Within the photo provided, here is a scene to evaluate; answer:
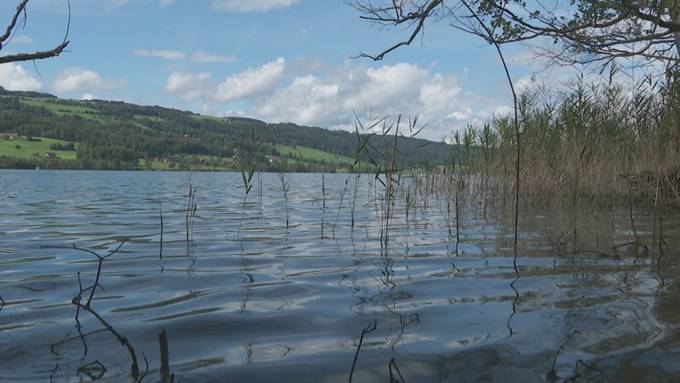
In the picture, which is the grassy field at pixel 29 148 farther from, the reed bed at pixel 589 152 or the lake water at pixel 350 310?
the lake water at pixel 350 310

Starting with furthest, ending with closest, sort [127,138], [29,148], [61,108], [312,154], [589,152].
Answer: [61,108]
[127,138]
[29,148]
[312,154]
[589,152]

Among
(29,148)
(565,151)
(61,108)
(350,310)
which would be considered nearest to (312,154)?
(29,148)

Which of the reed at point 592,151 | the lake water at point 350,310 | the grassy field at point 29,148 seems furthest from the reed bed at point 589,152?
the grassy field at point 29,148

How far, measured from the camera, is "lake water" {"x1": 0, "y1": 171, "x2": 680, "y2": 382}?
205 cm

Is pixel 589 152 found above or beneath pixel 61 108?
beneath

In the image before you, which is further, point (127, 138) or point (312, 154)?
point (127, 138)

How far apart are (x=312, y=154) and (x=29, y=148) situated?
3738 cm

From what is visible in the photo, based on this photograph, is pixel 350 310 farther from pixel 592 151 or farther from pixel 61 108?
pixel 61 108

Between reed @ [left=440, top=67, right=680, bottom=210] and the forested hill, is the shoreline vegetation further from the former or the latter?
the forested hill

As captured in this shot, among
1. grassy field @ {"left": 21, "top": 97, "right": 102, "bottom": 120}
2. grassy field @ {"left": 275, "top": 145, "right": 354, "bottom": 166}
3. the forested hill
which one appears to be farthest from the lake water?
grassy field @ {"left": 21, "top": 97, "right": 102, "bottom": 120}

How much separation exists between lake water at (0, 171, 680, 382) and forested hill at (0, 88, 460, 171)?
29.6m

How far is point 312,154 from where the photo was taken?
55.5 meters

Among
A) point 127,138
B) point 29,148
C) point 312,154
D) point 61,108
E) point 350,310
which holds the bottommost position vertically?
point 350,310

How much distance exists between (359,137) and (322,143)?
181ft
